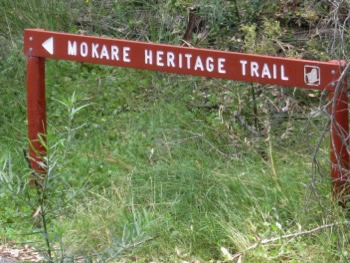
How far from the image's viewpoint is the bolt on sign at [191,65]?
16.8ft

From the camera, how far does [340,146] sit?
5152mm

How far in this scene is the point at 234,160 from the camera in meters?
6.45

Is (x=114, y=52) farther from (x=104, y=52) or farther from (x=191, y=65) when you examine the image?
(x=191, y=65)

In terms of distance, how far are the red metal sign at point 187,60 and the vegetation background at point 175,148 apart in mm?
299

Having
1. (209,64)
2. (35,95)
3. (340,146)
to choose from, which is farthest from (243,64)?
(35,95)

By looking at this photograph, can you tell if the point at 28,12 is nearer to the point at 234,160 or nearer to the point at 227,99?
the point at 227,99

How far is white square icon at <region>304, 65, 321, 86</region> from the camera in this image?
5.16 meters

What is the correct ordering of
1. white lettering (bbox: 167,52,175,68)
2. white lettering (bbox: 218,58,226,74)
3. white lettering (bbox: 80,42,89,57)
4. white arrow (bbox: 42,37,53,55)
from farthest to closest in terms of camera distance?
white arrow (bbox: 42,37,53,55)
white lettering (bbox: 80,42,89,57)
white lettering (bbox: 167,52,175,68)
white lettering (bbox: 218,58,226,74)

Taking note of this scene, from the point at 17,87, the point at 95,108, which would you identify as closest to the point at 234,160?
the point at 95,108

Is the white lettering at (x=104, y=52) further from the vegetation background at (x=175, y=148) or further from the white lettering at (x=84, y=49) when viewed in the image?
the vegetation background at (x=175, y=148)

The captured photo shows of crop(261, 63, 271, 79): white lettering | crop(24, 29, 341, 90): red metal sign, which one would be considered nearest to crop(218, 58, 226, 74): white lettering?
crop(24, 29, 341, 90): red metal sign

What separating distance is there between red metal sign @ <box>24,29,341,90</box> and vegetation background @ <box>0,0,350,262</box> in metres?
0.30

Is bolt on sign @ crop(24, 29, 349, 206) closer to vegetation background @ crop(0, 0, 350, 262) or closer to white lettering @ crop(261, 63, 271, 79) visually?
white lettering @ crop(261, 63, 271, 79)

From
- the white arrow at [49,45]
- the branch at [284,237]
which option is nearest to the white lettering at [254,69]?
the branch at [284,237]
